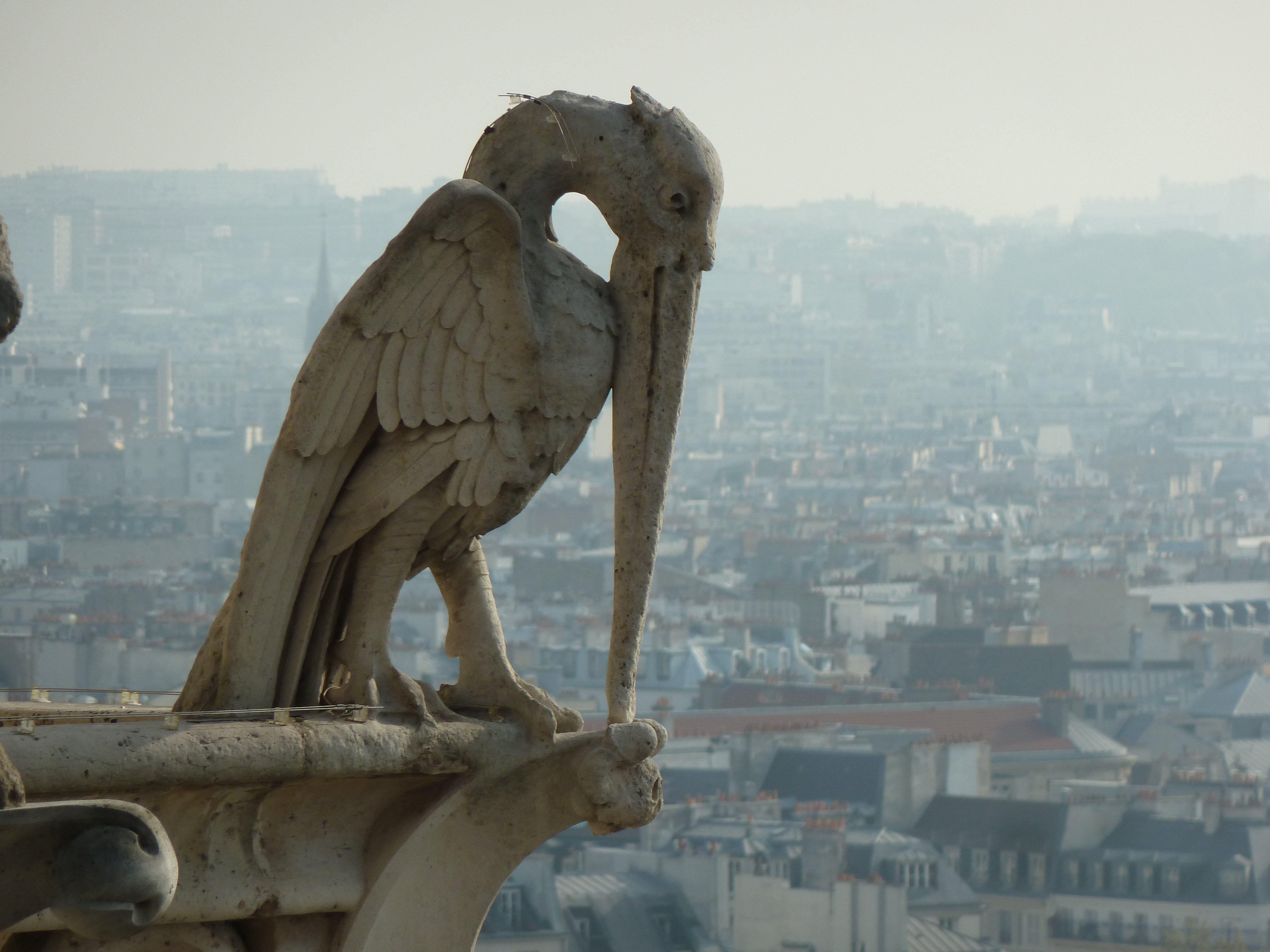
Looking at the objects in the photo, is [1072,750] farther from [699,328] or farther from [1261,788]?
[699,328]

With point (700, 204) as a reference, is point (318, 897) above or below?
below

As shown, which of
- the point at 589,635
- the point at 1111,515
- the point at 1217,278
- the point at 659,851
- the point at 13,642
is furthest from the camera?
the point at 1217,278

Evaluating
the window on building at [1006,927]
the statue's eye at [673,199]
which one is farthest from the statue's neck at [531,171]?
the window on building at [1006,927]

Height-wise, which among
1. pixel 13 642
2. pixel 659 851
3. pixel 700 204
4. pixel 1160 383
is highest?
pixel 1160 383

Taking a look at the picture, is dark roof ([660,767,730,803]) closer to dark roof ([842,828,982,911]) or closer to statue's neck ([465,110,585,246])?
dark roof ([842,828,982,911])

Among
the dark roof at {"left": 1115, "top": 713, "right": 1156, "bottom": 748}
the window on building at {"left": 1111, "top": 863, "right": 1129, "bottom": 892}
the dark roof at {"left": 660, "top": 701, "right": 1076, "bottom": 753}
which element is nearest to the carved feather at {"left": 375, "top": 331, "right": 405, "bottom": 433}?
the window on building at {"left": 1111, "top": 863, "right": 1129, "bottom": 892}

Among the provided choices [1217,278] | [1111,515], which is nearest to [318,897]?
[1111,515]

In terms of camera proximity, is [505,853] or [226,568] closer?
[505,853]
